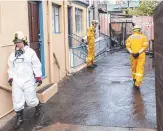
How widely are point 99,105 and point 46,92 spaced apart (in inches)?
51.4

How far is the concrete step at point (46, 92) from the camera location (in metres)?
7.70

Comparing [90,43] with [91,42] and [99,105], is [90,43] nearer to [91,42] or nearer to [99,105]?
[91,42]

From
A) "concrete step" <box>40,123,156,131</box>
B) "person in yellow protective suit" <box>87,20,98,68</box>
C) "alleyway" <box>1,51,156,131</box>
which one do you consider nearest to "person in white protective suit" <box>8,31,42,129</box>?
"alleyway" <box>1,51,156,131</box>

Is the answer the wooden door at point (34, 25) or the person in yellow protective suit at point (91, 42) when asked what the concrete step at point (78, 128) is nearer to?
the wooden door at point (34, 25)

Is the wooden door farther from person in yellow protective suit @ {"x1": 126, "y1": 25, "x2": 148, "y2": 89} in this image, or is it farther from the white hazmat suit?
person in yellow protective suit @ {"x1": 126, "y1": 25, "x2": 148, "y2": 89}

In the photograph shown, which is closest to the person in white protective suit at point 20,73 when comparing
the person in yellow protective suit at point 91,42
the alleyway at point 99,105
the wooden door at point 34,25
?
the alleyway at point 99,105

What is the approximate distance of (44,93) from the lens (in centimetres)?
776

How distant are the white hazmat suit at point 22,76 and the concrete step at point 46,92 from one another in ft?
4.61

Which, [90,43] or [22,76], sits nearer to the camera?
[22,76]

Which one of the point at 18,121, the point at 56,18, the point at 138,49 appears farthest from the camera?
the point at 56,18

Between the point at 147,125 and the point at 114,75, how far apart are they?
615 centimetres

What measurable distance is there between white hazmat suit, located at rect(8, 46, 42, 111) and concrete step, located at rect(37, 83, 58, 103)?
140 cm

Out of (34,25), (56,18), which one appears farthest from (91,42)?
(34,25)

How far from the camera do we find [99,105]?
7.59 metres
